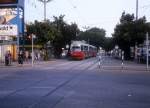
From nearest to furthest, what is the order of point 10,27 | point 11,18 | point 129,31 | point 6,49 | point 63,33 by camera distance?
point 10,27, point 11,18, point 6,49, point 129,31, point 63,33

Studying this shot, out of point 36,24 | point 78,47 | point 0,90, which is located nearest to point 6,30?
point 36,24

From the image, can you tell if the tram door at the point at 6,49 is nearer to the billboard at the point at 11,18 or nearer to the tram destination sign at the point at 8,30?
the billboard at the point at 11,18

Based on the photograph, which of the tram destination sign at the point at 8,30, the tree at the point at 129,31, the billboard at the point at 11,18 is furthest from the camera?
the tree at the point at 129,31

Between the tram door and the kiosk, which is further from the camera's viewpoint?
the tram door

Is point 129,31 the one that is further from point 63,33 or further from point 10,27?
point 10,27

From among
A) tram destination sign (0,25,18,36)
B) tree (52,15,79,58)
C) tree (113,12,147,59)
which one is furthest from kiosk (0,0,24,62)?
tree (52,15,79,58)

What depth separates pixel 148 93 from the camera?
61.9 ft

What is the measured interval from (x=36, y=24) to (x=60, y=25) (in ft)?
60.4

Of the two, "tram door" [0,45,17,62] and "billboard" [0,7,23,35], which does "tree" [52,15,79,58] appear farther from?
"billboard" [0,7,23,35]

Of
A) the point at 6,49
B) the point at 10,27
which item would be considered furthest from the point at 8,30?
the point at 6,49

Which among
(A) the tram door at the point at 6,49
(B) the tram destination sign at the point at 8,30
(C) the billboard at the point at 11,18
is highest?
(C) the billboard at the point at 11,18

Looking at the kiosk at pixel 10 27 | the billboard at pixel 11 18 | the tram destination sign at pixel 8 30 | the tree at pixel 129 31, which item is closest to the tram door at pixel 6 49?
the kiosk at pixel 10 27

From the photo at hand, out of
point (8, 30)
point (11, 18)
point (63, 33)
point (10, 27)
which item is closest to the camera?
point (10, 27)

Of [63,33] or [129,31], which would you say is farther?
[63,33]
